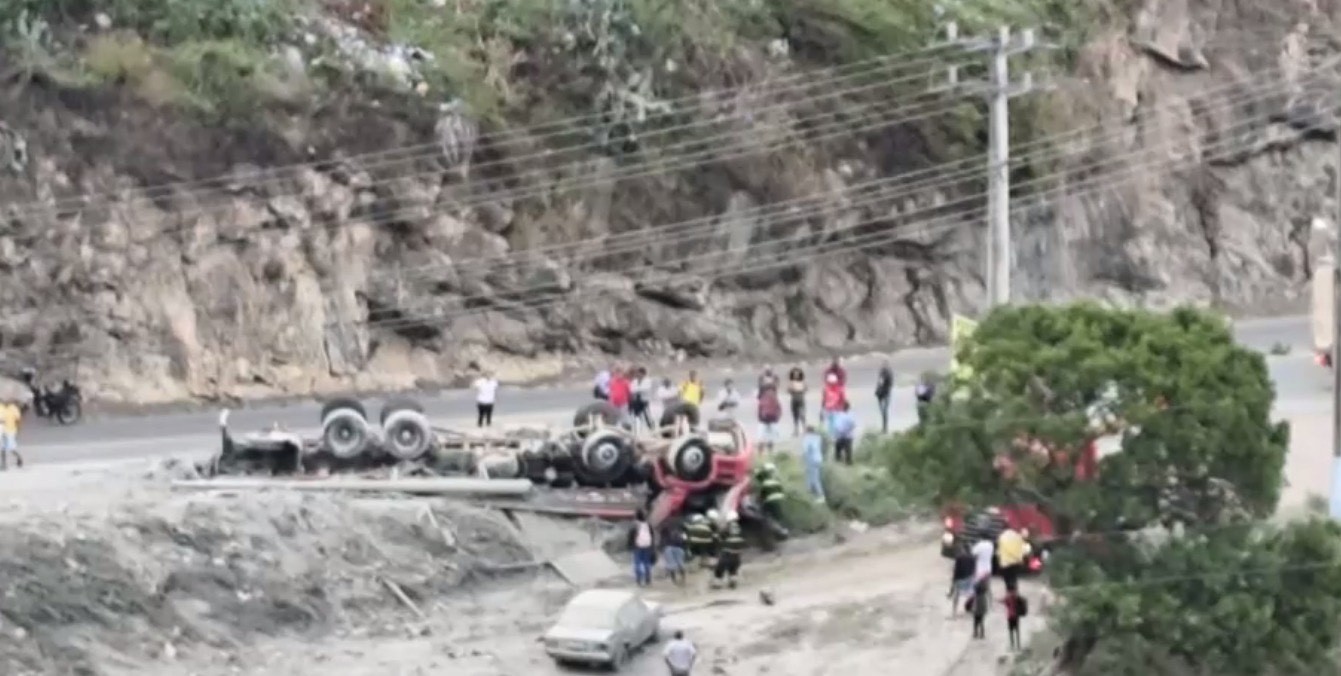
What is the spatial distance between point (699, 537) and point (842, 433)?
4467 mm

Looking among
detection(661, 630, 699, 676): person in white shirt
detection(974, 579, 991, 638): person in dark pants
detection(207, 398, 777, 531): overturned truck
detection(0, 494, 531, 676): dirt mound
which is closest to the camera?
detection(661, 630, 699, 676): person in white shirt

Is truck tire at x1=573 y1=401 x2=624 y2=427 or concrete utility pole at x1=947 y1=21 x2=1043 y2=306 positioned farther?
concrete utility pole at x1=947 y1=21 x2=1043 y2=306

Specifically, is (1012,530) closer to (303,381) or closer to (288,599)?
(288,599)

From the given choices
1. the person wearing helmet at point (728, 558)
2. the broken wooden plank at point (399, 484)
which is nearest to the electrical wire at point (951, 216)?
the broken wooden plank at point (399, 484)

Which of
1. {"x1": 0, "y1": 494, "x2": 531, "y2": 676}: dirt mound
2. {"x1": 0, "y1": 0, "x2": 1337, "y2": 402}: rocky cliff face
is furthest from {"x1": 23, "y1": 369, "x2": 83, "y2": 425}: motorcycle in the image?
{"x1": 0, "y1": 494, "x2": 531, "y2": 676}: dirt mound

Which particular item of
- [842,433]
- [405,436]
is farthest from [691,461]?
[405,436]

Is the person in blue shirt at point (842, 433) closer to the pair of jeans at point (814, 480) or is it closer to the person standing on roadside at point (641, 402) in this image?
the pair of jeans at point (814, 480)

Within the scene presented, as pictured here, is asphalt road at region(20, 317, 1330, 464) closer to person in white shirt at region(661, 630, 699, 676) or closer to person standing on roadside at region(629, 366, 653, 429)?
person standing on roadside at region(629, 366, 653, 429)

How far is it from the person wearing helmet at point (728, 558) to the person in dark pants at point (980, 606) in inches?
186

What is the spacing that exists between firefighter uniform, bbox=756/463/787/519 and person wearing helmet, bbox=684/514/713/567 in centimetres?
152

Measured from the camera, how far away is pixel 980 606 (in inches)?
1160

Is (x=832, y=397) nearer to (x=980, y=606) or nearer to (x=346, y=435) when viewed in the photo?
(x=980, y=606)

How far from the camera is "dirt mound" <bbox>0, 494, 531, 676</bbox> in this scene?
95.0ft

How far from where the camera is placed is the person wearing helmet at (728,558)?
32.8 meters
